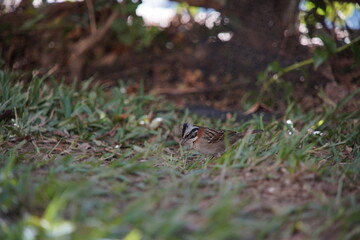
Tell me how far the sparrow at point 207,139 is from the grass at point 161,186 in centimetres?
11

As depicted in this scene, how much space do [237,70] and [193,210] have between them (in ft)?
15.2

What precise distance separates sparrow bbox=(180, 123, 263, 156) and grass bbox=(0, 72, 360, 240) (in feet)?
0.36

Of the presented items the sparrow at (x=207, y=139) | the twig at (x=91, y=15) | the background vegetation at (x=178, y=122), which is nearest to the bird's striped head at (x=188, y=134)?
the sparrow at (x=207, y=139)

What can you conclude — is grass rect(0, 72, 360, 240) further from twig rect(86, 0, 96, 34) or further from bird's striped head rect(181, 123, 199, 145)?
twig rect(86, 0, 96, 34)

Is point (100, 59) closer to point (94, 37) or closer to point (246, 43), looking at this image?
point (94, 37)

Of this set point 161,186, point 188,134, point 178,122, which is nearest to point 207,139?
point 188,134

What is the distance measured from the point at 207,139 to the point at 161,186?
157cm

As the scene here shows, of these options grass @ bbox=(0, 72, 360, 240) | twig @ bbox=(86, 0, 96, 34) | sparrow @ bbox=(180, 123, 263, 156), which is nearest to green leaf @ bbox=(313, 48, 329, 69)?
grass @ bbox=(0, 72, 360, 240)

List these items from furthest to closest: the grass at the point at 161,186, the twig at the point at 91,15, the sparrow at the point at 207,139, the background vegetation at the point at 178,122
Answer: the twig at the point at 91,15 → the sparrow at the point at 207,139 → the background vegetation at the point at 178,122 → the grass at the point at 161,186

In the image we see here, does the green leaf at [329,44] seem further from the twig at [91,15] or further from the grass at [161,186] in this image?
the twig at [91,15]

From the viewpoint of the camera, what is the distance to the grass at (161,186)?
2326mm

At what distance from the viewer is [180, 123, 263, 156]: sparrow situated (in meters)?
4.47

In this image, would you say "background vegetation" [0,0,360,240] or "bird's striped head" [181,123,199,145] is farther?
"bird's striped head" [181,123,199,145]

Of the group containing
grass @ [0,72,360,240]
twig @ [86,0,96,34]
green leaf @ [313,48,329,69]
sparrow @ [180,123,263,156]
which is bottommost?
sparrow @ [180,123,263,156]
